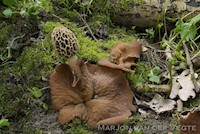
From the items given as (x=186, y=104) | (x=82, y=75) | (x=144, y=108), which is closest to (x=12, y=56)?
(x=82, y=75)

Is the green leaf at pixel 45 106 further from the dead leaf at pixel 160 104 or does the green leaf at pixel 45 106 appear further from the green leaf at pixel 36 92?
the dead leaf at pixel 160 104

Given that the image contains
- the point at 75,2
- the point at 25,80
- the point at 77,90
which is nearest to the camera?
the point at 77,90

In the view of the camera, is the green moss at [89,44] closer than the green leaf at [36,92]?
No

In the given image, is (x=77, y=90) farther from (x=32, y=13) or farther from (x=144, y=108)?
(x=32, y=13)

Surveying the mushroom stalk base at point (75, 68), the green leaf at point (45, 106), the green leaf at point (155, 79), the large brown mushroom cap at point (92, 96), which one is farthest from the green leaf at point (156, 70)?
the green leaf at point (45, 106)

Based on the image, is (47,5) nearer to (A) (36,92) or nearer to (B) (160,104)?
(A) (36,92)

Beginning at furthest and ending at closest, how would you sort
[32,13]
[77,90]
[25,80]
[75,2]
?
[75,2]
[32,13]
[25,80]
[77,90]
